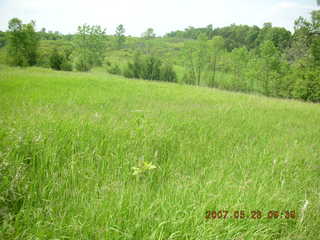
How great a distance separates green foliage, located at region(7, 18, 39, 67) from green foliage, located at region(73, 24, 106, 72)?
15.4m

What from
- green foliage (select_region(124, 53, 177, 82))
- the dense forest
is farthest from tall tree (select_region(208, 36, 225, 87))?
green foliage (select_region(124, 53, 177, 82))

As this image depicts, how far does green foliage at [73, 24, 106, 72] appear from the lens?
206 ft

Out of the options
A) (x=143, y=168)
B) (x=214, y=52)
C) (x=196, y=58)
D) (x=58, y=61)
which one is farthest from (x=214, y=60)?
(x=143, y=168)

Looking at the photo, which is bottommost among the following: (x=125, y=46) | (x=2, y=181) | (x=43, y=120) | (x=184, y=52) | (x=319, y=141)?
(x=319, y=141)

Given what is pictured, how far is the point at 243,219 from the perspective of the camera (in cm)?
166

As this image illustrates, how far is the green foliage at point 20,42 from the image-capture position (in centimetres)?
4462

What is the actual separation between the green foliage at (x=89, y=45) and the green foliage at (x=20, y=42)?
607 inches

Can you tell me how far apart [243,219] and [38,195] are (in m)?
1.94

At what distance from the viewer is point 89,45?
64.4 meters

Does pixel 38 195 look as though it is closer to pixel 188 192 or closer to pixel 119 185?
pixel 119 185

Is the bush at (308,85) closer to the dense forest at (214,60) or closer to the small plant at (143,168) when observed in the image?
the dense forest at (214,60)

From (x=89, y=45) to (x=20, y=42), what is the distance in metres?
22.3

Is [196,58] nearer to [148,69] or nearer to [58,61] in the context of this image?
[148,69]

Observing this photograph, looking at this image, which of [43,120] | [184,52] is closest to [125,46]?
[184,52]
